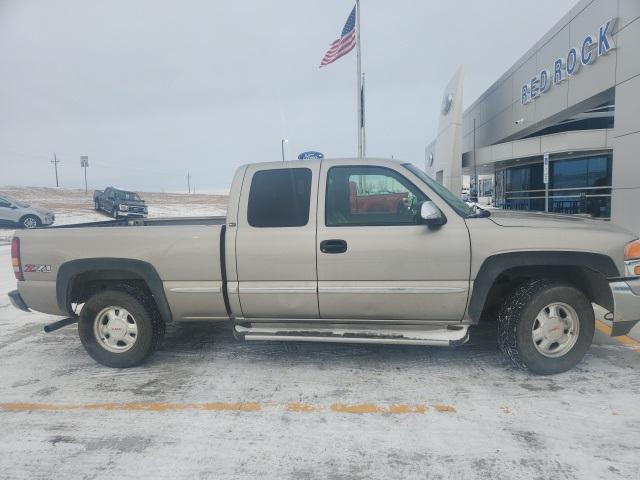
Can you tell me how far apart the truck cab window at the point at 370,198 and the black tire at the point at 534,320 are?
3.73 ft

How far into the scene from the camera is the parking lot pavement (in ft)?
8.95

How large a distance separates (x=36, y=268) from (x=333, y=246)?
2.83 metres

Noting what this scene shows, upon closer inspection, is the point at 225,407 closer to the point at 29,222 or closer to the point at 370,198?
the point at 370,198

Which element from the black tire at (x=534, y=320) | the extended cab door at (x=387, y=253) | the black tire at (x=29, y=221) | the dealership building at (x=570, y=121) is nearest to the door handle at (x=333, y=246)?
the extended cab door at (x=387, y=253)

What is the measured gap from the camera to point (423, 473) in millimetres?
2623

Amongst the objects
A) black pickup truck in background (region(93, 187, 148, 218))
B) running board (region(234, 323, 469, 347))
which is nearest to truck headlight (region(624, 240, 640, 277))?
running board (region(234, 323, 469, 347))

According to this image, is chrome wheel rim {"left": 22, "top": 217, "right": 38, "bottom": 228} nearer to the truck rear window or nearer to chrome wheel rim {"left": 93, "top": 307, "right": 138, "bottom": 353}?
chrome wheel rim {"left": 93, "top": 307, "right": 138, "bottom": 353}

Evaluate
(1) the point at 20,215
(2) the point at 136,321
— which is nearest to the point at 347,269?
(2) the point at 136,321

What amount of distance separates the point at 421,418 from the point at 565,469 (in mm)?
931

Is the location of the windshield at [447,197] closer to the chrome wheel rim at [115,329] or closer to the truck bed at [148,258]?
the truck bed at [148,258]

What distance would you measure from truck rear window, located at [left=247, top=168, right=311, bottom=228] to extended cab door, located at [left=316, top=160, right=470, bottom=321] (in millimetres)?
170

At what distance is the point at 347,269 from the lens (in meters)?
3.85

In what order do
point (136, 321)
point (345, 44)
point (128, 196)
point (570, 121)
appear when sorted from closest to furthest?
point (136, 321) → point (345, 44) → point (570, 121) → point (128, 196)

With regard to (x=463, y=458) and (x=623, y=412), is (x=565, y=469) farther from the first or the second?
(x=623, y=412)
